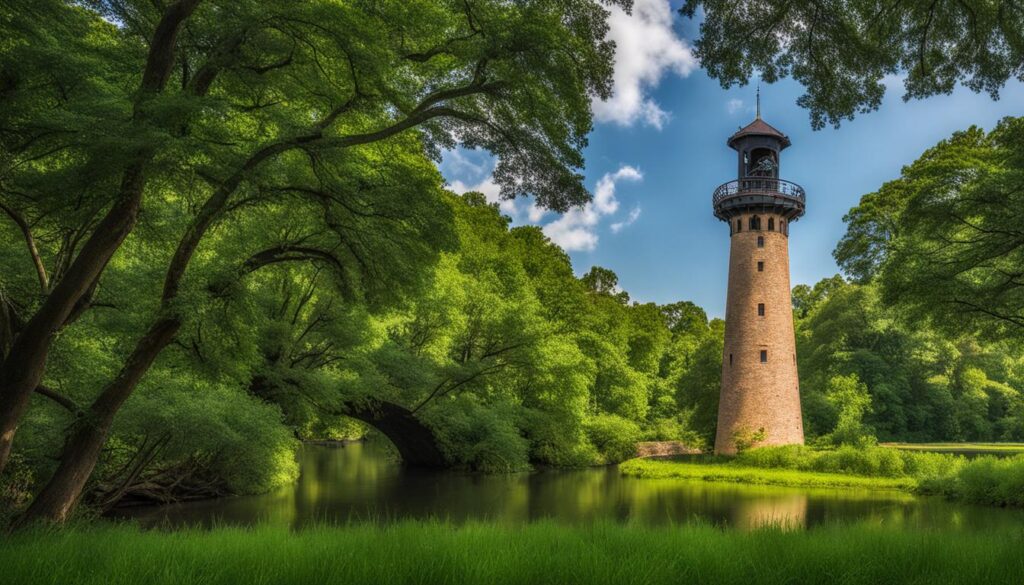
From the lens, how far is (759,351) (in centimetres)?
2841

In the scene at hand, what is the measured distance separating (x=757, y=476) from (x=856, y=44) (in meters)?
20.1

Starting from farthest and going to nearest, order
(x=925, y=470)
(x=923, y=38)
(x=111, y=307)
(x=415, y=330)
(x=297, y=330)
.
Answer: (x=415, y=330), (x=925, y=470), (x=297, y=330), (x=111, y=307), (x=923, y=38)

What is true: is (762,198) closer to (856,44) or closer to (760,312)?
(760,312)

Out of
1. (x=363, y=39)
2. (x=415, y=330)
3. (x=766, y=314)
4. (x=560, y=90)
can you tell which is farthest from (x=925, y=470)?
(x=363, y=39)

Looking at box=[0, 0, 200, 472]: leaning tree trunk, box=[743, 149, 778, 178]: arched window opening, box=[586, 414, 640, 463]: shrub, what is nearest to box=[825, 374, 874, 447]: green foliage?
box=[586, 414, 640, 463]: shrub

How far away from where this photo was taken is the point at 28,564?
5.30 metres

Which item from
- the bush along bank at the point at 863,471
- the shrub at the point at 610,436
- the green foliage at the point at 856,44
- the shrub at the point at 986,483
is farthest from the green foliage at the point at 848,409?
the green foliage at the point at 856,44

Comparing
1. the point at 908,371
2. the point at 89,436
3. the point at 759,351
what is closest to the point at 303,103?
the point at 89,436

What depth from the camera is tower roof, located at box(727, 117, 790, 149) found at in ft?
99.7

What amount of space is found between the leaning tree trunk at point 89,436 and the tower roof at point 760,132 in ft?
89.1

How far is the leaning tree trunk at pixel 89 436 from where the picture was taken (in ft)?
27.2

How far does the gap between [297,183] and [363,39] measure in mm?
2574

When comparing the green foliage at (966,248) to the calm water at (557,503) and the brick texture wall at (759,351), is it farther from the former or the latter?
the brick texture wall at (759,351)

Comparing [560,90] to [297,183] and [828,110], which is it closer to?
[828,110]
